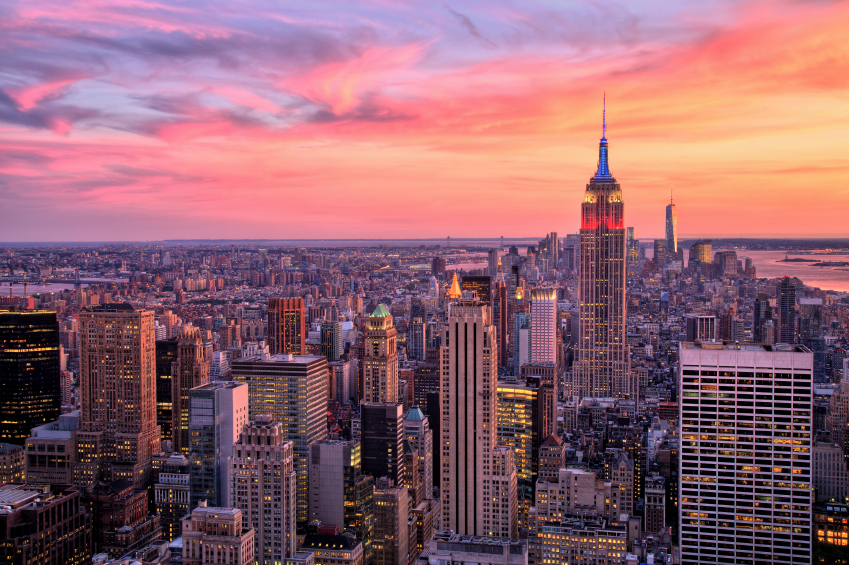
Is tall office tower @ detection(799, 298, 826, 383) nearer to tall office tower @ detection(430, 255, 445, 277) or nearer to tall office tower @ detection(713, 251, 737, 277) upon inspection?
tall office tower @ detection(713, 251, 737, 277)

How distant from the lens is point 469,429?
53312 mm

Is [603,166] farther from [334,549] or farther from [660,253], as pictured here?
[334,549]

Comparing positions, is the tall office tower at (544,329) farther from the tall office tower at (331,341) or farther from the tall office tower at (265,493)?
the tall office tower at (265,493)

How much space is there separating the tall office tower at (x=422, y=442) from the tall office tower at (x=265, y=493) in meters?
21.3

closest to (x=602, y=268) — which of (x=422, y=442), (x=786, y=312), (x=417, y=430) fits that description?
(x=786, y=312)

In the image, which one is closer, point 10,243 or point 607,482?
point 607,482

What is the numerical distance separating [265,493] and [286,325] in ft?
244

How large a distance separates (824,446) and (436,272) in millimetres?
95196

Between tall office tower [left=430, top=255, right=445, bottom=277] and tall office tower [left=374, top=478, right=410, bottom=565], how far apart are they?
9153 centimetres

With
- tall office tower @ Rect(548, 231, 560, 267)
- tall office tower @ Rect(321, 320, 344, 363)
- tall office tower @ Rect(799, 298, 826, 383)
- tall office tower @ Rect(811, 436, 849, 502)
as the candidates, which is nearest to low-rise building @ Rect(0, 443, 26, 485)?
tall office tower @ Rect(321, 320, 344, 363)

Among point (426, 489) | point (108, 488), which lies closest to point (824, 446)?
point (426, 489)

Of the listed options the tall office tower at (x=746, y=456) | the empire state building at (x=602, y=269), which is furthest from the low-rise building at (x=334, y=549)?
the empire state building at (x=602, y=269)

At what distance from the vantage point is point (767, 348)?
1927 inches

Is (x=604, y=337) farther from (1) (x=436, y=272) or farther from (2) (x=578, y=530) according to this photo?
(2) (x=578, y=530)
